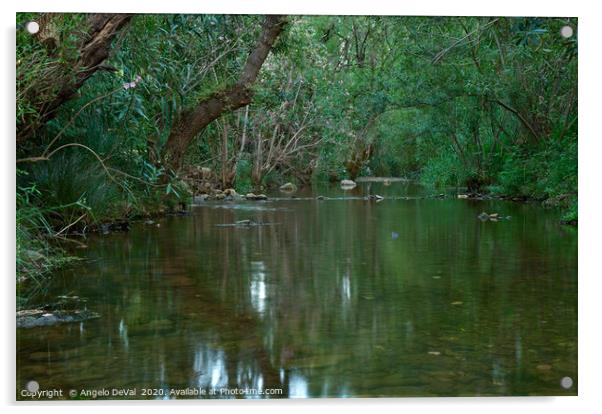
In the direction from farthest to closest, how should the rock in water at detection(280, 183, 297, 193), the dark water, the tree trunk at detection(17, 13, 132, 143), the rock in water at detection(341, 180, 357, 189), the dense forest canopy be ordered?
the rock in water at detection(280, 183, 297, 193) < the rock in water at detection(341, 180, 357, 189) < the dense forest canopy < the tree trunk at detection(17, 13, 132, 143) < the dark water

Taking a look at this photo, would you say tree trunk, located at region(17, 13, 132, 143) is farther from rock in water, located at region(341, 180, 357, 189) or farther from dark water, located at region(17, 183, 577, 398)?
rock in water, located at region(341, 180, 357, 189)

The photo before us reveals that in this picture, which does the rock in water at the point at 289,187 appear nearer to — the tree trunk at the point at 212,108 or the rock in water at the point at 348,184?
the rock in water at the point at 348,184

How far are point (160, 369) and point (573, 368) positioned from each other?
2.09 m

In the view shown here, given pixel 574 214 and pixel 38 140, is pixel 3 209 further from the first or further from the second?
pixel 574 214

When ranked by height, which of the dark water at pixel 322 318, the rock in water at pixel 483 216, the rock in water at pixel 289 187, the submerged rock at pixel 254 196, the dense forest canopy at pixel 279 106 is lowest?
the dark water at pixel 322 318

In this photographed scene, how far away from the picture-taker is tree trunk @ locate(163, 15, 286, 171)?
23.4ft

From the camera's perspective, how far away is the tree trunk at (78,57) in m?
4.67

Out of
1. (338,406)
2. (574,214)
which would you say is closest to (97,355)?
(338,406)

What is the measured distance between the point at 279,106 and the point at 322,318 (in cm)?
320

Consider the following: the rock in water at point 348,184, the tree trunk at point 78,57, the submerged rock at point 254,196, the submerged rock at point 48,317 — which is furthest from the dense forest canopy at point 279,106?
the submerged rock at point 48,317

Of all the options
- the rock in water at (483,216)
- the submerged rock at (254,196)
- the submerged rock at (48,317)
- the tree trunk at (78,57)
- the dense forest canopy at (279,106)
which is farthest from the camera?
the submerged rock at (254,196)

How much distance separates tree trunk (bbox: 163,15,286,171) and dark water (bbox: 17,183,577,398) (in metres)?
1.39

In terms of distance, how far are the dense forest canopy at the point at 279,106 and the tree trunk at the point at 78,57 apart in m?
0.01

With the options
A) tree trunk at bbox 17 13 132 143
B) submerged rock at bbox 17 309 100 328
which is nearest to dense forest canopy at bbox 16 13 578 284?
tree trunk at bbox 17 13 132 143
